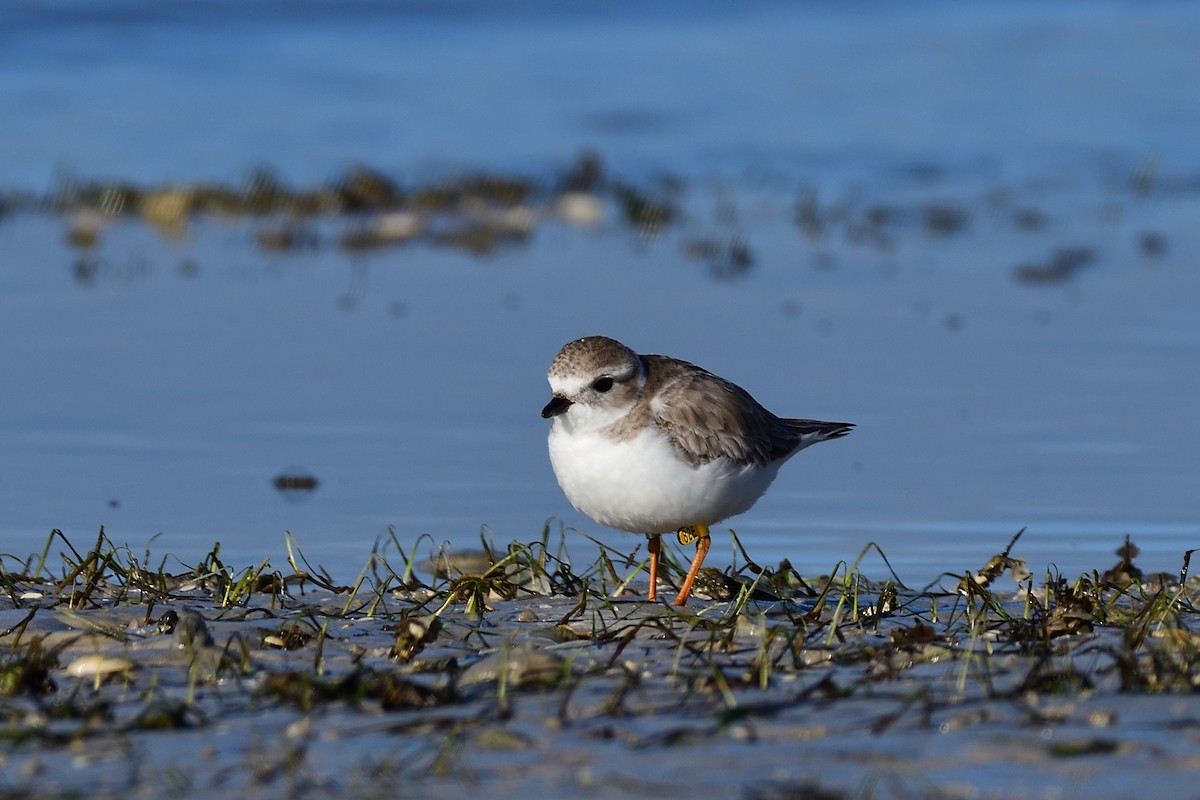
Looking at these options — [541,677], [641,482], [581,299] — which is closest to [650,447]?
[641,482]

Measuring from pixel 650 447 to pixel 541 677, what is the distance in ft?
4.30

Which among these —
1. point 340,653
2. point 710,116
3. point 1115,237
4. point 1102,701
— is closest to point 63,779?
point 340,653

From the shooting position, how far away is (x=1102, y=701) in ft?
13.1

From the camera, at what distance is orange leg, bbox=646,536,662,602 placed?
553 centimetres

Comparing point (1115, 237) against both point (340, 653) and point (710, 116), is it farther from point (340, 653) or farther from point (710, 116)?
point (340, 653)

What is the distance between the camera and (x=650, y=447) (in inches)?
211

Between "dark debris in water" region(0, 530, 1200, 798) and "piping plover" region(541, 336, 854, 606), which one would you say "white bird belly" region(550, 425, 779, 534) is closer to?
"piping plover" region(541, 336, 854, 606)

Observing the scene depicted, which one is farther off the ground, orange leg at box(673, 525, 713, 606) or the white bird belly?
the white bird belly

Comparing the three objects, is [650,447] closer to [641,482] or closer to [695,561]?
[641,482]

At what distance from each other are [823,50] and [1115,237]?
8700 millimetres

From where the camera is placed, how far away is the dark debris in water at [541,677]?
362cm

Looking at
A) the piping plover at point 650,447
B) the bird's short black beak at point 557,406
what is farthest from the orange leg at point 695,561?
the bird's short black beak at point 557,406

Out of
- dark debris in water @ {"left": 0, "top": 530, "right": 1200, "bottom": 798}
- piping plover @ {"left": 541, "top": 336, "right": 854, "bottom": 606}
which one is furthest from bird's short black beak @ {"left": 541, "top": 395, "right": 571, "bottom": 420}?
dark debris in water @ {"left": 0, "top": 530, "right": 1200, "bottom": 798}

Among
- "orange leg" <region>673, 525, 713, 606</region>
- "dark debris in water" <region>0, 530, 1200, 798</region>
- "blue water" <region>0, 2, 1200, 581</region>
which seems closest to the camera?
"dark debris in water" <region>0, 530, 1200, 798</region>
